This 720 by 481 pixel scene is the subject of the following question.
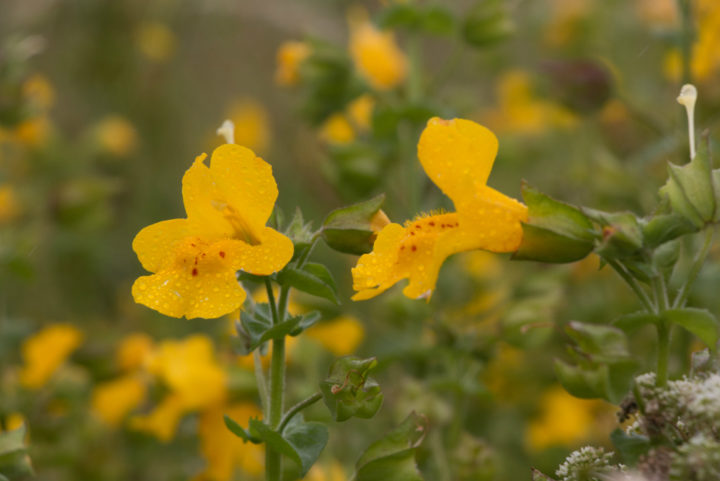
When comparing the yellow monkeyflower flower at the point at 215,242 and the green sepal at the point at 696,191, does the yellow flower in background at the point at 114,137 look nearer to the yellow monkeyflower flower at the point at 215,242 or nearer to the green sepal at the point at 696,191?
the yellow monkeyflower flower at the point at 215,242

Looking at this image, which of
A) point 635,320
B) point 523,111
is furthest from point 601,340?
point 523,111

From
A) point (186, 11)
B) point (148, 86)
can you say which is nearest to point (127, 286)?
point (148, 86)

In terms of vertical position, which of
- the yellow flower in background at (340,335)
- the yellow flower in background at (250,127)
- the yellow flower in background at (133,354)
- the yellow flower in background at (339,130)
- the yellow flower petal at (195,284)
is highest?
the yellow flower petal at (195,284)

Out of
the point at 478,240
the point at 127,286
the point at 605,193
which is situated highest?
the point at 478,240

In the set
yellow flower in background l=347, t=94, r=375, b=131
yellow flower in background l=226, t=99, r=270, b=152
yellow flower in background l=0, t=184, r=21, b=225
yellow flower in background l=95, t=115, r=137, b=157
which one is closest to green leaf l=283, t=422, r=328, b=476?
yellow flower in background l=347, t=94, r=375, b=131

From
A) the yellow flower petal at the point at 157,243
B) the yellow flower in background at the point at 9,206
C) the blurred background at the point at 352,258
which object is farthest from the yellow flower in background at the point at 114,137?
the yellow flower petal at the point at 157,243

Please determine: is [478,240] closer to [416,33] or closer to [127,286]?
[416,33]

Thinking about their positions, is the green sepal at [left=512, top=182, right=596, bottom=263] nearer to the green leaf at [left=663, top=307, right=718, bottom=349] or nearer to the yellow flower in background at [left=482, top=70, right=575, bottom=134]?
the green leaf at [left=663, top=307, right=718, bottom=349]

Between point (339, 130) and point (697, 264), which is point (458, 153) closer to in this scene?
point (697, 264)
